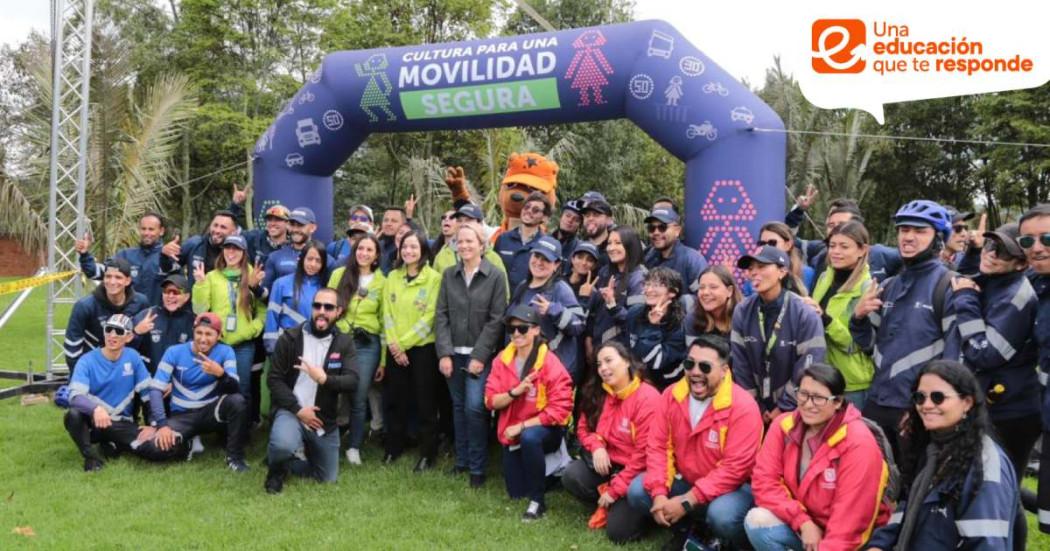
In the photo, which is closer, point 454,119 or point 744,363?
point 744,363

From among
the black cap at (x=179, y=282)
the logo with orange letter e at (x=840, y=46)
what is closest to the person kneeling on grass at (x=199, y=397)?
the black cap at (x=179, y=282)

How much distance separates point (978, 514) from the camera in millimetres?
3105

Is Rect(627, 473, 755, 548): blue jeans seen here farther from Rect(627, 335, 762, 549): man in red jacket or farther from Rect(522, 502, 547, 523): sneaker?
Rect(522, 502, 547, 523): sneaker

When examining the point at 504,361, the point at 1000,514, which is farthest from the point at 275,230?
the point at 1000,514

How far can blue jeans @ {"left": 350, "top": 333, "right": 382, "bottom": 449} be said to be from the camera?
627 cm

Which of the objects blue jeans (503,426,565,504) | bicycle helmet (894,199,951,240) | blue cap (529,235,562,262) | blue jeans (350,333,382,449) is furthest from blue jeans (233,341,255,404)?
bicycle helmet (894,199,951,240)

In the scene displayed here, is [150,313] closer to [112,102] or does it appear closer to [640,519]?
[640,519]

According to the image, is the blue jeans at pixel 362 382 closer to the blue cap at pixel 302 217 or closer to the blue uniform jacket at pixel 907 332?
the blue cap at pixel 302 217

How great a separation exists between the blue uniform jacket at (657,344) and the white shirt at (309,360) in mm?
2204

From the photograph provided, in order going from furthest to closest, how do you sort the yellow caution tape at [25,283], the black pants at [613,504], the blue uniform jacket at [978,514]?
the yellow caution tape at [25,283] < the black pants at [613,504] < the blue uniform jacket at [978,514]

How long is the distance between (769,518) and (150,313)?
500 cm

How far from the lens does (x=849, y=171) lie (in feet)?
69.2

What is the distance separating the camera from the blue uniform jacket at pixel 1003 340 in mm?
3648

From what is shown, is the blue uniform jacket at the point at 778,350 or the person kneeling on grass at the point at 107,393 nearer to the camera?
the blue uniform jacket at the point at 778,350
